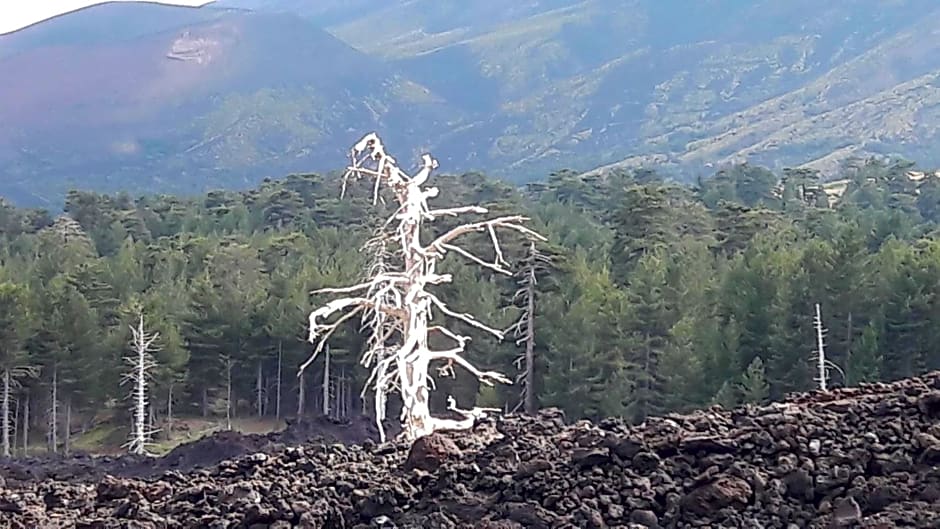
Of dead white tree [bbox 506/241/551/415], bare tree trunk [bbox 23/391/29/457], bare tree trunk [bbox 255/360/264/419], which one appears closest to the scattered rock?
dead white tree [bbox 506/241/551/415]

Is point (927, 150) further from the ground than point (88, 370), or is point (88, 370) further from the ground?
point (927, 150)

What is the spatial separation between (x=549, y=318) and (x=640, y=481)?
17.8 metres

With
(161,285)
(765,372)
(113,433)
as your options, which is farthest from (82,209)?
(765,372)

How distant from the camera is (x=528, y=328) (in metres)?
21.6

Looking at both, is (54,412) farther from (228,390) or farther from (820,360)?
(820,360)

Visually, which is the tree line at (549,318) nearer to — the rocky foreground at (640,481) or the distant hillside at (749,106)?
the rocky foreground at (640,481)

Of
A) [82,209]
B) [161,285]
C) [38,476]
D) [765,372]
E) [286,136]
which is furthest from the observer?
[286,136]

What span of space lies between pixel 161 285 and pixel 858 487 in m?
27.6

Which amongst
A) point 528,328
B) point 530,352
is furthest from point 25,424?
point 530,352

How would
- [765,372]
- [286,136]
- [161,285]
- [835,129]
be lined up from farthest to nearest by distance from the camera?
[286,136]
[835,129]
[161,285]
[765,372]

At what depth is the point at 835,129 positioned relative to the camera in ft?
419

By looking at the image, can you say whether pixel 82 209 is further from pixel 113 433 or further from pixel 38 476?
pixel 38 476

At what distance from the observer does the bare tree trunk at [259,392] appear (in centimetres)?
2628

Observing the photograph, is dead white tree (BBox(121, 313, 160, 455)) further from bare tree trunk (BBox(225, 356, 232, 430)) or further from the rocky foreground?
the rocky foreground
